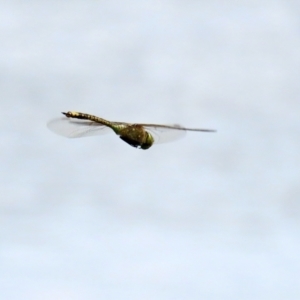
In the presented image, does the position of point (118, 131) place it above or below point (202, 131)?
above

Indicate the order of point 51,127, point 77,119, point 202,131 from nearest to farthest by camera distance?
point 202,131
point 51,127
point 77,119

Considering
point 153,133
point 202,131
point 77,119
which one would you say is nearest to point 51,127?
point 77,119

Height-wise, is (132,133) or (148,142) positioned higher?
(132,133)

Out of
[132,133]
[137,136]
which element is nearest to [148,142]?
[137,136]

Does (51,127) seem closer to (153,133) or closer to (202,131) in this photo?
(153,133)

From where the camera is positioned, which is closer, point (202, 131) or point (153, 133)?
point (202, 131)

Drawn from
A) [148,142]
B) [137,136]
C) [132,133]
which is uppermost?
[132,133]

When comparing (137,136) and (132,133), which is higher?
(132,133)

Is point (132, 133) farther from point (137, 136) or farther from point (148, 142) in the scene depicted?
point (148, 142)
